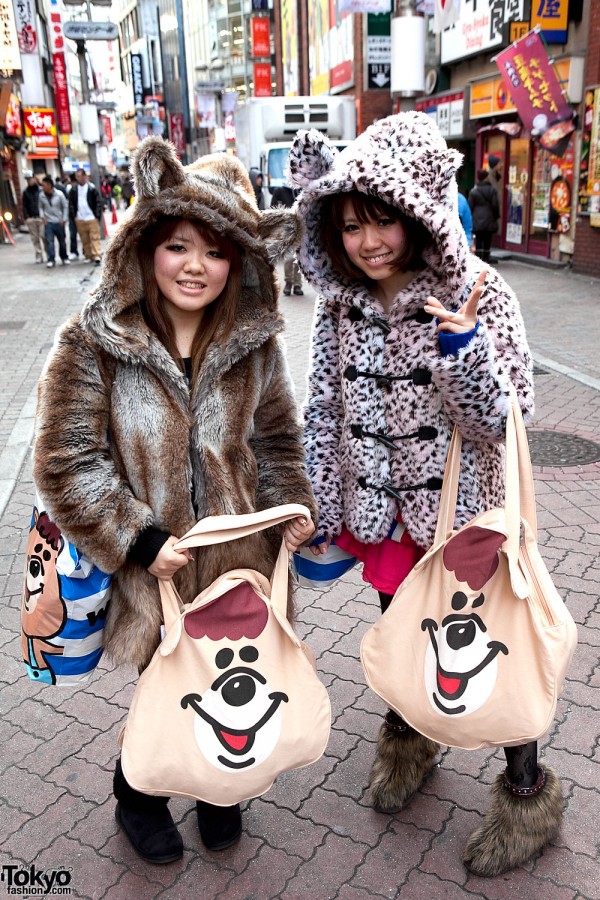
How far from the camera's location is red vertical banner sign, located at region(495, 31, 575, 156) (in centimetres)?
1231

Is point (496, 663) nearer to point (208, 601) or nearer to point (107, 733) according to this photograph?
point (208, 601)

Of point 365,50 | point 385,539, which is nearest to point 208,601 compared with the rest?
point 385,539

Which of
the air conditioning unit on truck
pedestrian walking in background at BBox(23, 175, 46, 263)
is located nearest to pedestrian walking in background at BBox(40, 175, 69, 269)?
pedestrian walking in background at BBox(23, 175, 46, 263)

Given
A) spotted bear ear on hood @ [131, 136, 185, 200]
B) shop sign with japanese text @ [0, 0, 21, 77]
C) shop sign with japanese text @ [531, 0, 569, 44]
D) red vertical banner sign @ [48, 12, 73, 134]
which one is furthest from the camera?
red vertical banner sign @ [48, 12, 73, 134]

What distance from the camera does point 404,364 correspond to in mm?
2109

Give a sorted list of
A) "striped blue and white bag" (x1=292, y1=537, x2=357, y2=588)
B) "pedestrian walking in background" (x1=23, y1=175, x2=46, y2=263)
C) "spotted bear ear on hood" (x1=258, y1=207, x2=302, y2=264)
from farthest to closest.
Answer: "pedestrian walking in background" (x1=23, y1=175, x2=46, y2=263) < "striped blue and white bag" (x1=292, y1=537, x2=357, y2=588) < "spotted bear ear on hood" (x1=258, y1=207, x2=302, y2=264)

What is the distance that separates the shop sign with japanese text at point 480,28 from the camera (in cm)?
1401

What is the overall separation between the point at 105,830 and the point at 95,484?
1.29 m

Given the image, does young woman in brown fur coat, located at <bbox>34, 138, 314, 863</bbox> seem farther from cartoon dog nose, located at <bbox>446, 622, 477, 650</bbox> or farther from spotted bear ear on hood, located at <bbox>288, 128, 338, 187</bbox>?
cartoon dog nose, located at <bbox>446, 622, 477, 650</bbox>

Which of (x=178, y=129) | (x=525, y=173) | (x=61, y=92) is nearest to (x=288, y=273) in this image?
(x=525, y=173)

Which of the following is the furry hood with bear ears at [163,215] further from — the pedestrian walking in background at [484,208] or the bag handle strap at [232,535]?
the pedestrian walking in background at [484,208]

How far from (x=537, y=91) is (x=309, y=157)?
1231cm

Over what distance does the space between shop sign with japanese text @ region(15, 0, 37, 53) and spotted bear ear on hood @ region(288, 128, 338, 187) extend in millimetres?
25647

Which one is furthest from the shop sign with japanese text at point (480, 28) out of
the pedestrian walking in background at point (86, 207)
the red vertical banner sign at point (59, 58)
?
the red vertical banner sign at point (59, 58)
